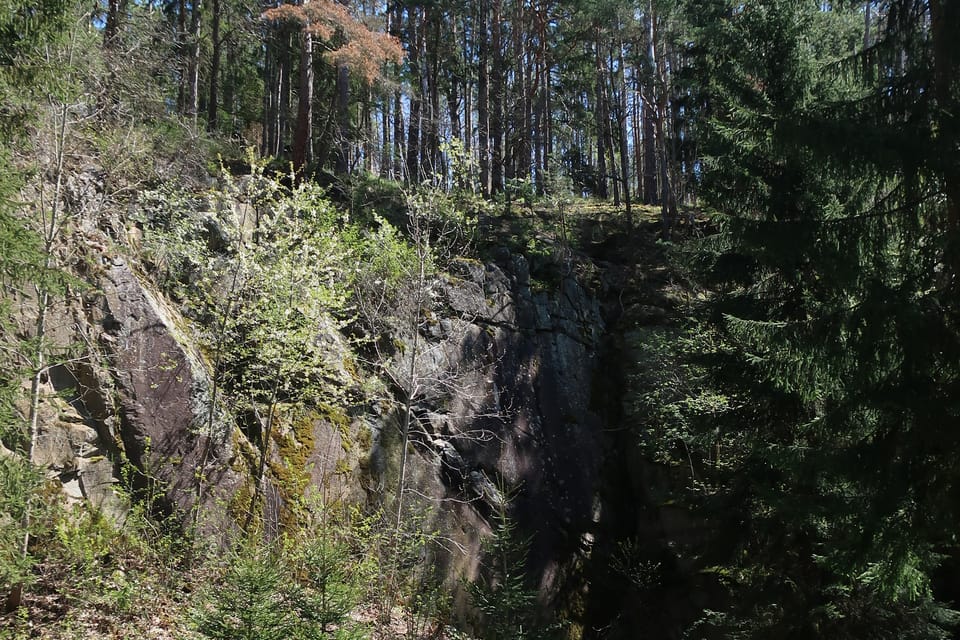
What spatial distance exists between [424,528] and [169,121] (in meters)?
9.25

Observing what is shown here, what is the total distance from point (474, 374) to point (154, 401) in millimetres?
5785

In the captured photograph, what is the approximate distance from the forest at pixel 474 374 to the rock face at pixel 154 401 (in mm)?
38

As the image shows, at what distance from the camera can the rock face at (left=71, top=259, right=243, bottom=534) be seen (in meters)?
7.23

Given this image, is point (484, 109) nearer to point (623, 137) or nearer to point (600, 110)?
point (623, 137)

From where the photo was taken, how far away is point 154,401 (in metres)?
7.55

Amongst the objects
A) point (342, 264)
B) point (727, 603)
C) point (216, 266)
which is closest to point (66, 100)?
point (216, 266)

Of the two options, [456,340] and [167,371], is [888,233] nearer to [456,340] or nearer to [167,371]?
[456,340]

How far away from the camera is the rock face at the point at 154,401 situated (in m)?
7.23

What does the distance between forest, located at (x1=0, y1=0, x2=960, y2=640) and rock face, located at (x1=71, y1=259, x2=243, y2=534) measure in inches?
1.5

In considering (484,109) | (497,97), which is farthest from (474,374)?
(497,97)

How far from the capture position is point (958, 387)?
4.59 m

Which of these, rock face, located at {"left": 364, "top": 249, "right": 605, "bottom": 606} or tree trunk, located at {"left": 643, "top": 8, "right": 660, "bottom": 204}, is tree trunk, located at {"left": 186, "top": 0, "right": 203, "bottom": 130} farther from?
tree trunk, located at {"left": 643, "top": 8, "right": 660, "bottom": 204}

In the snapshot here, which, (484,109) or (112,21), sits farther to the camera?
(484,109)

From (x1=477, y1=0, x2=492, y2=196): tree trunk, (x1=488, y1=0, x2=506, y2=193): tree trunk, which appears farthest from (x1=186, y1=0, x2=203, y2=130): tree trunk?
(x1=488, y1=0, x2=506, y2=193): tree trunk
